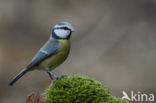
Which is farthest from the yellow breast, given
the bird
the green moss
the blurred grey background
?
the blurred grey background

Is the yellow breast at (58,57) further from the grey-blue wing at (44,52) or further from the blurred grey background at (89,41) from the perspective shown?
the blurred grey background at (89,41)

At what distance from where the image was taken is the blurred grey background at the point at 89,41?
1012 cm

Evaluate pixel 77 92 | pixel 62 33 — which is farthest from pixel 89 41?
pixel 77 92

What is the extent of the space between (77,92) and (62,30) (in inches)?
28.7

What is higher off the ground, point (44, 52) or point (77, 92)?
point (44, 52)

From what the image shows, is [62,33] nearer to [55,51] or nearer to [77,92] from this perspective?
[55,51]

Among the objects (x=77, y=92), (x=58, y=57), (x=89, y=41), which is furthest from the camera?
(x=89, y=41)

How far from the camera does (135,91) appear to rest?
9.84 metres

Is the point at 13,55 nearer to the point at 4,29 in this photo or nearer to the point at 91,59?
the point at 4,29

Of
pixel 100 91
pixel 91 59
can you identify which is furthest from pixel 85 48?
pixel 100 91

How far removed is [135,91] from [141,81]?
1.61ft

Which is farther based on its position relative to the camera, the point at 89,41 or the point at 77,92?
the point at 89,41

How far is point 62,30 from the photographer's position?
4.76 m

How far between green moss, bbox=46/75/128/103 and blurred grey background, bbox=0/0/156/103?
202 inches
